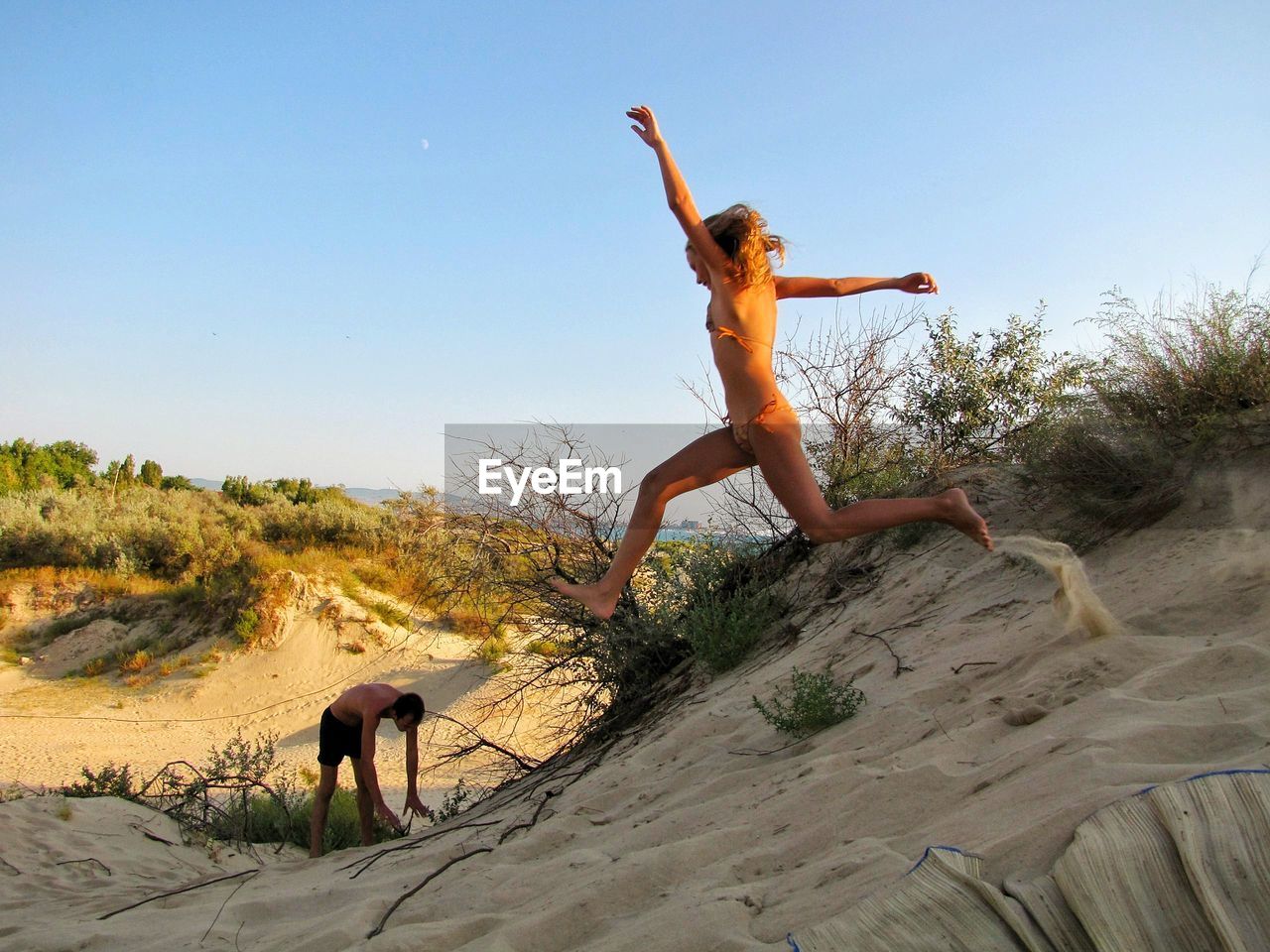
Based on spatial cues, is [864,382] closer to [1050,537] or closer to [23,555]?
[1050,537]

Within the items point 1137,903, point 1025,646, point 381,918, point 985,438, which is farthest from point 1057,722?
point 985,438

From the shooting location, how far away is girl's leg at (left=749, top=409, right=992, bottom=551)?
3.54 metres

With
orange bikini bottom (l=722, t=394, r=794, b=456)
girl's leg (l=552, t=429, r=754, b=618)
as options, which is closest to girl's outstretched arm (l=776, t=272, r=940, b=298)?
orange bikini bottom (l=722, t=394, r=794, b=456)

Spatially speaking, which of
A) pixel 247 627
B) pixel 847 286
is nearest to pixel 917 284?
pixel 847 286

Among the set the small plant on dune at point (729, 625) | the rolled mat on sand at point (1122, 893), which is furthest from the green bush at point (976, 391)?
the rolled mat on sand at point (1122, 893)

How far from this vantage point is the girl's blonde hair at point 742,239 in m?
3.58

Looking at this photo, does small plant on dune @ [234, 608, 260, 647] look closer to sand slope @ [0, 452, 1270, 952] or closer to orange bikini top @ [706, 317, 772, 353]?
sand slope @ [0, 452, 1270, 952]

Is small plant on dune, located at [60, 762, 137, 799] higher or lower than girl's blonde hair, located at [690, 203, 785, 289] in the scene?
lower

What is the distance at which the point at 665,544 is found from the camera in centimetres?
828

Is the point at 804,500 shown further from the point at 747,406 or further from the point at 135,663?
the point at 135,663

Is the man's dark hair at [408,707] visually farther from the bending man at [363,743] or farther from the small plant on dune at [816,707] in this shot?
the small plant on dune at [816,707]

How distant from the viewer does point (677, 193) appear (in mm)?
3363

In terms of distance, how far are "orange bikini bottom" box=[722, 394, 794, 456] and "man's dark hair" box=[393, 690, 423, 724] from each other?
3.75 metres

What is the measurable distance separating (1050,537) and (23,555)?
73.7 feet
